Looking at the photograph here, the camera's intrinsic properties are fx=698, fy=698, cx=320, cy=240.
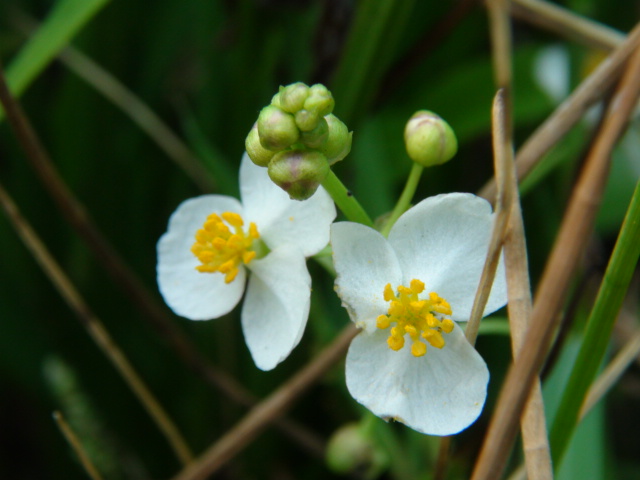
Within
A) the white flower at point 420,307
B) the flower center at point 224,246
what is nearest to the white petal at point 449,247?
the white flower at point 420,307

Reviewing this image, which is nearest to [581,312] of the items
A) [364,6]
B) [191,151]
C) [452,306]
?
[452,306]

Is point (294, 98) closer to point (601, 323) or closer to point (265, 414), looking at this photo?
point (601, 323)

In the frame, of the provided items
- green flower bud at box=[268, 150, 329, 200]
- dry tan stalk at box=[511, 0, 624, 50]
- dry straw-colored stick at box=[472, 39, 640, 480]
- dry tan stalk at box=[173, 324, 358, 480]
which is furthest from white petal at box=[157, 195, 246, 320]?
dry tan stalk at box=[511, 0, 624, 50]

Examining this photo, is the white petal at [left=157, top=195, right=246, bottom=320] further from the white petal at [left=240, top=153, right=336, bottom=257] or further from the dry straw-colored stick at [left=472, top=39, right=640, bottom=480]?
the dry straw-colored stick at [left=472, top=39, right=640, bottom=480]

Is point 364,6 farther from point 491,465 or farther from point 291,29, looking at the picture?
point 491,465

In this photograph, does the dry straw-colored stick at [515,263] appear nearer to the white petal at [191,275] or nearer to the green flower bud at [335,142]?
the green flower bud at [335,142]

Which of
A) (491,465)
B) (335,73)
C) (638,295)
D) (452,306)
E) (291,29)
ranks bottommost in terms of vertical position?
(638,295)
